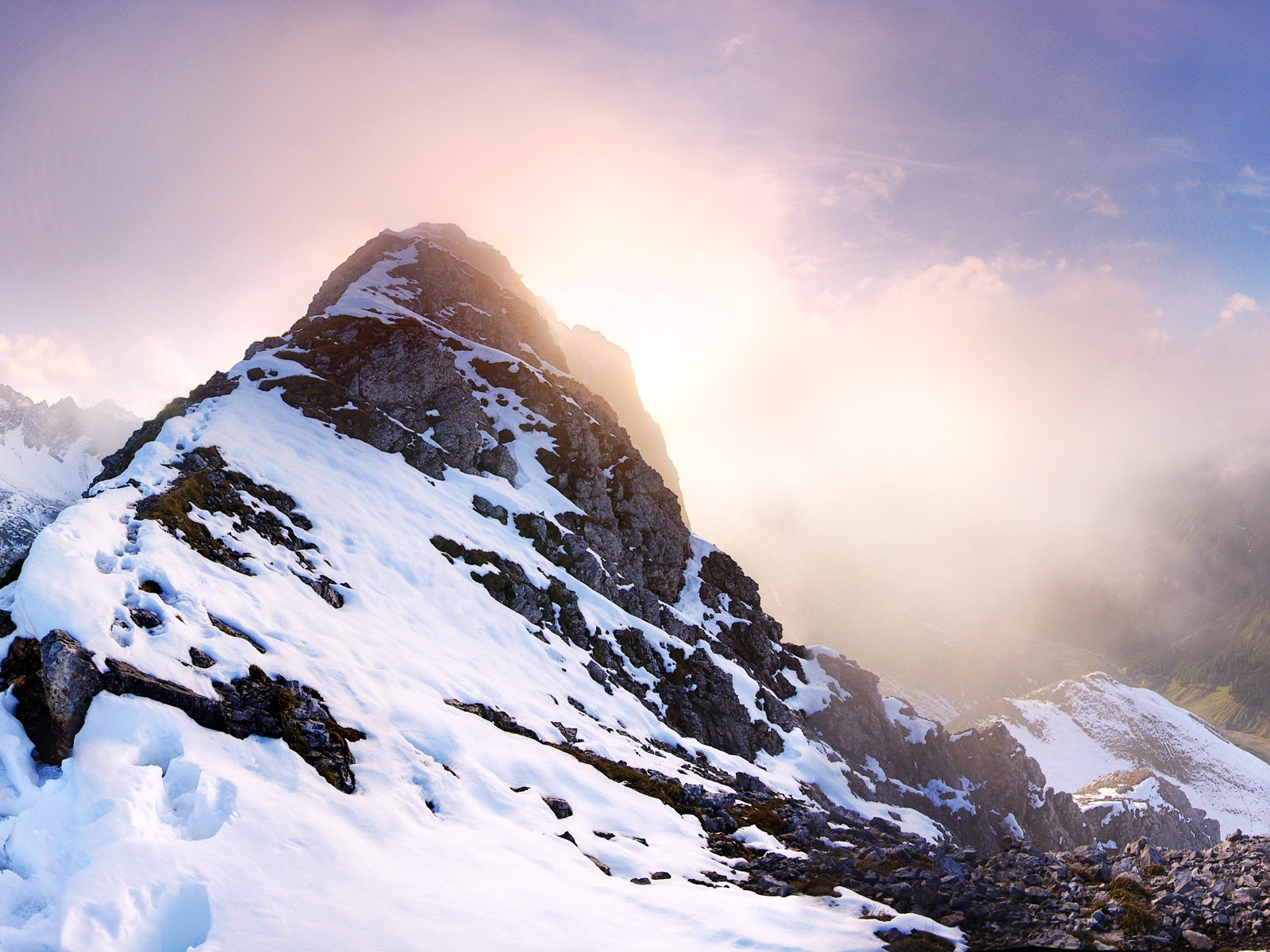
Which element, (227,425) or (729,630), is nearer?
(227,425)

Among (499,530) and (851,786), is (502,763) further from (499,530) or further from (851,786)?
(851,786)

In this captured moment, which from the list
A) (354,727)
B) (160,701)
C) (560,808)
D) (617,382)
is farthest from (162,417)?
(617,382)

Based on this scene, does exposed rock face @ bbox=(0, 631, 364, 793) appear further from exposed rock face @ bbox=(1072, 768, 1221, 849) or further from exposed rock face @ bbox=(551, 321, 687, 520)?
exposed rock face @ bbox=(551, 321, 687, 520)

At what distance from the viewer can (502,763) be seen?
23047 millimetres

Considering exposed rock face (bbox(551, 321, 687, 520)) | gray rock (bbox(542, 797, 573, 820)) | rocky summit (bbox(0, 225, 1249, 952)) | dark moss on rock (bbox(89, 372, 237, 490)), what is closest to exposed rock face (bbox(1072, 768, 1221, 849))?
rocky summit (bbox(0, 225, 1249, 952))

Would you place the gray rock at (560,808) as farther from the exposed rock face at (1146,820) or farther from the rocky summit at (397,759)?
the exposed rock face at (1146,820)

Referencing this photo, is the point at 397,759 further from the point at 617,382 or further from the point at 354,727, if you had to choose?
the point at 617,382

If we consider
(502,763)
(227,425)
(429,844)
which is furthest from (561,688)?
(227,425)

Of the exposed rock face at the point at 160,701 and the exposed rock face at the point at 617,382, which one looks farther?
the exposed rock face at the point at 617,382

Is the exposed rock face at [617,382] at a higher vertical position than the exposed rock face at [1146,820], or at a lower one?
higher

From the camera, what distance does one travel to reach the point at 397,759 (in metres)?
19.3

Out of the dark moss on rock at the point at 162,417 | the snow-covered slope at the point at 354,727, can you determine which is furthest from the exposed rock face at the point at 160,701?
the dark moss on rock at the point at 162,417

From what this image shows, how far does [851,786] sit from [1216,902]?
51.5 m

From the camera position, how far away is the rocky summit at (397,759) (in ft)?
38.6
